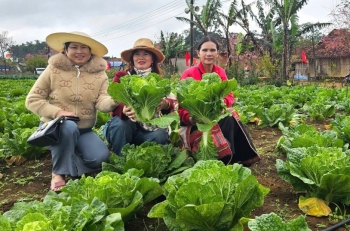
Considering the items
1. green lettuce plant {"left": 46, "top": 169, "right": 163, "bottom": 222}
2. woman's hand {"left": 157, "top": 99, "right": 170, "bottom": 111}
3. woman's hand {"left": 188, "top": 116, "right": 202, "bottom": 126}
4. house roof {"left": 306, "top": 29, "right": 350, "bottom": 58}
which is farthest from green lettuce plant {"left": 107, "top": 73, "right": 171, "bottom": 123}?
house roof {"left": 306, "top": 29, "right": 350, "bottom": 58}

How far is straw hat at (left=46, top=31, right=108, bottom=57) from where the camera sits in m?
3.39

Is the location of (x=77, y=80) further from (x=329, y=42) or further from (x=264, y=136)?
(x=329, y=42)

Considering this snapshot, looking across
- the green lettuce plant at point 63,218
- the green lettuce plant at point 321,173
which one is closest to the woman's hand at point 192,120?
the green lettuce plant at point 321,173

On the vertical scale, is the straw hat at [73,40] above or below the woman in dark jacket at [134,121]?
above

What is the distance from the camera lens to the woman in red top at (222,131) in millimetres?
3410

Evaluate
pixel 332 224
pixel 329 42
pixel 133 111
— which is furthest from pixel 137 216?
pixel 329 42

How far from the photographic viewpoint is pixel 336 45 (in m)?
24.9

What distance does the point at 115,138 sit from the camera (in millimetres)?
3402

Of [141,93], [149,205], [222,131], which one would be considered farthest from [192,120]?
[149,205]

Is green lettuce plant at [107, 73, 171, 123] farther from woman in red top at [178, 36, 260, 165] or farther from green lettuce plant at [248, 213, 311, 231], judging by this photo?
green lettuce plant at [248, 213, 311, 231]

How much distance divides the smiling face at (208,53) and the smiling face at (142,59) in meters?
0.54

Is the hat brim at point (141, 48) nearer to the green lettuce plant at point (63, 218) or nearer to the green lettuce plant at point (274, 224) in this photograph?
the green lettuce plant at point (63, 218)

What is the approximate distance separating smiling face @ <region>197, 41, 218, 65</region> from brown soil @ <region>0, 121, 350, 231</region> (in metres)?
1.18

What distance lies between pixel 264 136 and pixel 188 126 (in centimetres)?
241
